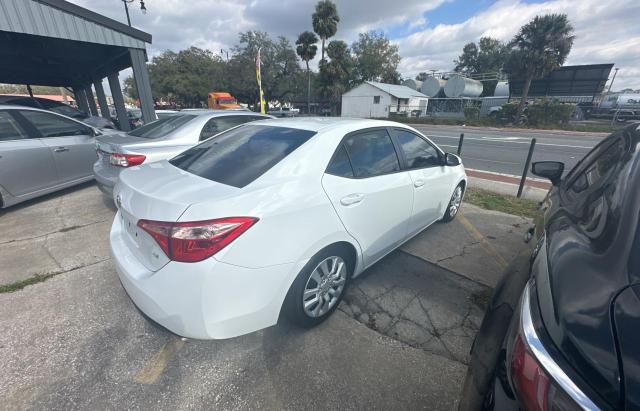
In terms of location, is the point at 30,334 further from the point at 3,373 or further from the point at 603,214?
the point at 603,214

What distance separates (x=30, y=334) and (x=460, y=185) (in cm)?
503

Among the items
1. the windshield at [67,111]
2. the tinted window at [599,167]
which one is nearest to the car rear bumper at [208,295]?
the tinted window at [599,167]

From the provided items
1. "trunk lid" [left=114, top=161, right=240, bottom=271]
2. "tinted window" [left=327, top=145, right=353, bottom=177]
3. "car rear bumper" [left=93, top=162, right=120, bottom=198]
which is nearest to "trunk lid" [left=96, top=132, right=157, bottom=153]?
"car rear bumper" [left=93, top=162, right=120, bottom=198]

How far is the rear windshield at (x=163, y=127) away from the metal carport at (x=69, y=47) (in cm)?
348

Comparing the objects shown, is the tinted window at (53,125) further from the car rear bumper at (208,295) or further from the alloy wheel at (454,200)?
the alloy wheel at (454,200)

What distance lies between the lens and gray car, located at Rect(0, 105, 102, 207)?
13.7 ft

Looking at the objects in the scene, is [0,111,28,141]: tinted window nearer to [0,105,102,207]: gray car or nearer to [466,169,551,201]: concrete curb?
[0,105,102,207]: gray car

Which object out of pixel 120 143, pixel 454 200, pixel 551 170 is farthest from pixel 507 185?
pixel 120 143

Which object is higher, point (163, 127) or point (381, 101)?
point (381, 101)

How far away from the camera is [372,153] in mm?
2604

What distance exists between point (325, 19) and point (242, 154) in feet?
122

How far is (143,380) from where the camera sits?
1863mm

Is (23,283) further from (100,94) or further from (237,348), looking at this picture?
(100,94)

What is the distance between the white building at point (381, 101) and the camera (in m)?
35.9
